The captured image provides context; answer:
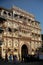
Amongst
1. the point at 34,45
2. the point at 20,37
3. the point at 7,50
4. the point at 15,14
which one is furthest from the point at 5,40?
the point at 34,45

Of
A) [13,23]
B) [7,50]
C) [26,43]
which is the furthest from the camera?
[26,43]

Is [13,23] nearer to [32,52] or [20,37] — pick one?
[20,37]

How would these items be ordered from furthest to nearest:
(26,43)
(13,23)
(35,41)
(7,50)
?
(35,41), (26,43), (13,23), (7,50)

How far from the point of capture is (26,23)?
34938 mm

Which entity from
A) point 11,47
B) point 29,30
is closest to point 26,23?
point 29,30

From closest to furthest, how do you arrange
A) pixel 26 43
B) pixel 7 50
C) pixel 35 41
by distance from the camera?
1. pixel 7 50
2. pixel 26 43
3. pixel 35 41

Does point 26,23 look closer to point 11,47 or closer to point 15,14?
point 15,14

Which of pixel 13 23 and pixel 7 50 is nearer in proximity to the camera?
pixel 7 50

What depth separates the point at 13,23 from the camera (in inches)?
1254

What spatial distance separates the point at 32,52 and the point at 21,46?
323 centimetres

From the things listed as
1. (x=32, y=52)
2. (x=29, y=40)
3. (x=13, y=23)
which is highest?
(x=13, y=23)

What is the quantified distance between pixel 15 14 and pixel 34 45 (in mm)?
7085

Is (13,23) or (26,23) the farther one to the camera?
(26,23)

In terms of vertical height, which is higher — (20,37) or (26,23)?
(26,23)
